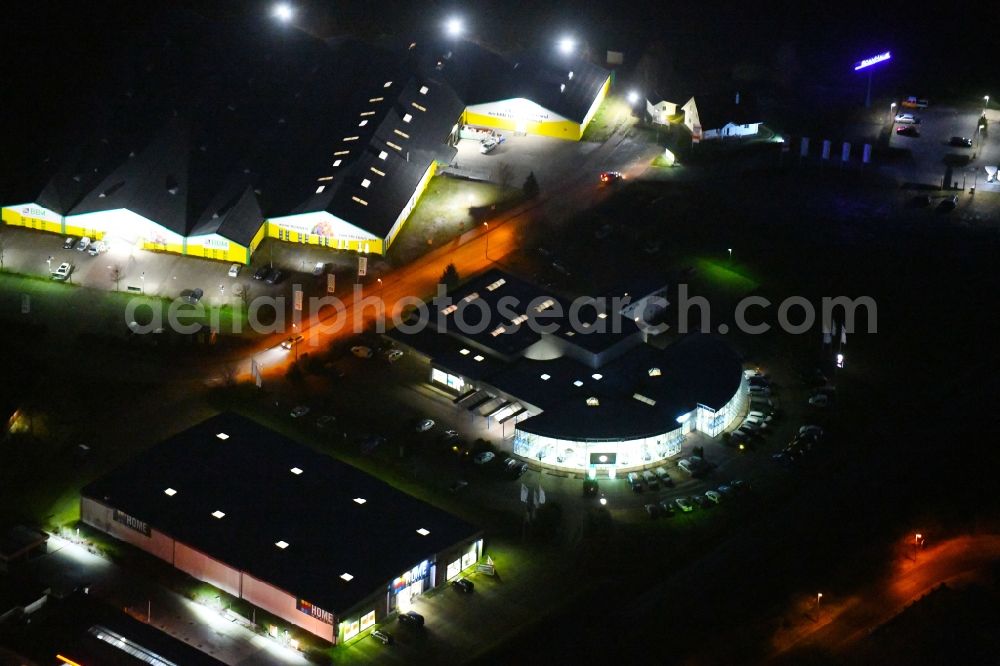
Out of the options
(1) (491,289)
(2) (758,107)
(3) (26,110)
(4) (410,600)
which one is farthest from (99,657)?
(2) (758,107)

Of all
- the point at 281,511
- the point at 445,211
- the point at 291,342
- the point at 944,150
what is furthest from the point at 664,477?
the point at 944,150

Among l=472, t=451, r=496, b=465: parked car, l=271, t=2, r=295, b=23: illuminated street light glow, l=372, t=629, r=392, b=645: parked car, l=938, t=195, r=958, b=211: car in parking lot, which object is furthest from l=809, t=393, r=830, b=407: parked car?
l=271, t=2, r=295, b=23: illuminated street light glow

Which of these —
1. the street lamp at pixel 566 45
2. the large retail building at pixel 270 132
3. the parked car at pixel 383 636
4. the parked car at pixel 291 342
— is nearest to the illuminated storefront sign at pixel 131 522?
the parked car at pixel 383 636

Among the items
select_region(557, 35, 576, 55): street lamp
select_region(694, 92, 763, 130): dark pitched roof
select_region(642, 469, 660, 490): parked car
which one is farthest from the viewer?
select_region(557, 35, 576, 55): street lamp

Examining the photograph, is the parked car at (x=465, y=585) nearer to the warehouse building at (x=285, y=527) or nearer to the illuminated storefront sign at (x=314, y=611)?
the warehouse building at (x=285, y=527)

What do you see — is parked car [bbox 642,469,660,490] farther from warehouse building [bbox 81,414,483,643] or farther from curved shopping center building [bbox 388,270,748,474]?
warehouse building [bbox 81,414,483,643]

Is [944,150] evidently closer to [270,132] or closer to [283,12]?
[270,132]
